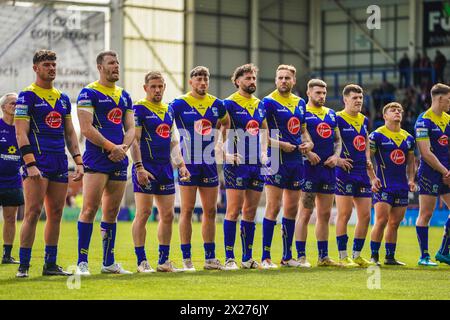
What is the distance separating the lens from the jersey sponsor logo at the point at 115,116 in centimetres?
1187

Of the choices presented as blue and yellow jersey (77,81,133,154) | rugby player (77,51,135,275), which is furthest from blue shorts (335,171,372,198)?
blue and yellow jersey (77,81,133,154)

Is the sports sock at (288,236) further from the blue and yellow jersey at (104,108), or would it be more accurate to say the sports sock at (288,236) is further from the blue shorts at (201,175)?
the blue and yellow jersey at (104,108)

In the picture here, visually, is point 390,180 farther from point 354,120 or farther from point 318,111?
point 318,111

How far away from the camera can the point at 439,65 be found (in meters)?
37.3

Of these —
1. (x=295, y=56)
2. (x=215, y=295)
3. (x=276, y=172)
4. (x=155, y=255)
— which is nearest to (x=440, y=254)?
(x=276, y=172)

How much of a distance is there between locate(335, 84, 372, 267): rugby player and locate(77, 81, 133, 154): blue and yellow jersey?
143 inches

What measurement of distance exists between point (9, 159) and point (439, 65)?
25.3m

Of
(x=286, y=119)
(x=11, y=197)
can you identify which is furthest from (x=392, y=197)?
(x=11, y=197)

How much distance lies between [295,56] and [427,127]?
29456mm

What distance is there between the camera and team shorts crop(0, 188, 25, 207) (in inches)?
579

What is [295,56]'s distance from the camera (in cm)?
4372

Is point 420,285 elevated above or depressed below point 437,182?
below

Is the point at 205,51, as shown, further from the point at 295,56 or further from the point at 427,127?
the point at 427,127

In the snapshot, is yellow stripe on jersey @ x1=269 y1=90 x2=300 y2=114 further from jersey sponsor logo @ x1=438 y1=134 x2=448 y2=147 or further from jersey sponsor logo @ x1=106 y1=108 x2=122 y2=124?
jersey sponsor logo @ x1=106 y1=108 x2=122 y2=124
